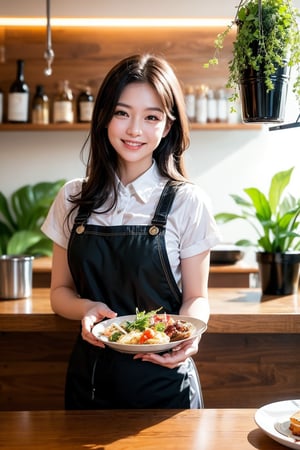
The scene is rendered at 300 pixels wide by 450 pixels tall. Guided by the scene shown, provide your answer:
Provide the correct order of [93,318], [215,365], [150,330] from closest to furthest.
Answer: [150,330], [93,318], [215,365]

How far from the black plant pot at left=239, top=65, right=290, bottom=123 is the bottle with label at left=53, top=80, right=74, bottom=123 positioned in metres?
2.95

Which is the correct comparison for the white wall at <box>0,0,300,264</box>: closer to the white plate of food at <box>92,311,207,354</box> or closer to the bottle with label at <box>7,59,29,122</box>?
the bottle with label at <box>7,59,29,122</box>

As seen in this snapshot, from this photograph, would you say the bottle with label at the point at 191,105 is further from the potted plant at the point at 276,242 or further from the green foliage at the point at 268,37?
the green foliage at the point at 268,37

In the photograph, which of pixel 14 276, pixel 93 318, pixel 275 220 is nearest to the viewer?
pixel 93 318

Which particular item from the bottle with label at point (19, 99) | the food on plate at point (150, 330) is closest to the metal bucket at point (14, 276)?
the food on plate at point (150, 330)

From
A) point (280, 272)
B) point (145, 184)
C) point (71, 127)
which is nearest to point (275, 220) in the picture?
point (280, 272)

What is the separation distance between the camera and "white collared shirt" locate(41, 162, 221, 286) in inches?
78.8

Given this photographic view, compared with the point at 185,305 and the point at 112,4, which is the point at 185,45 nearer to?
the point at 112,4

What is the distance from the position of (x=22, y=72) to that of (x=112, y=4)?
763mm

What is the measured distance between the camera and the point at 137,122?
1.96 metres

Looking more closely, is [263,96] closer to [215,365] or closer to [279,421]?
[279,421]

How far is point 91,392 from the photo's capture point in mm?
1983

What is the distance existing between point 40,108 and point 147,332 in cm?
326

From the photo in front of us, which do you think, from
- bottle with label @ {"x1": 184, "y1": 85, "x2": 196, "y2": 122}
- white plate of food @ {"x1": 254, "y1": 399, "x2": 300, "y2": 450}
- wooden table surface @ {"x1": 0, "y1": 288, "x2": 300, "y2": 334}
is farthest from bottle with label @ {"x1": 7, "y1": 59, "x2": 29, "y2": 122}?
white plate of food @ {"x1": 254, "y1": 399, "x2": 300, "y2": 450}
